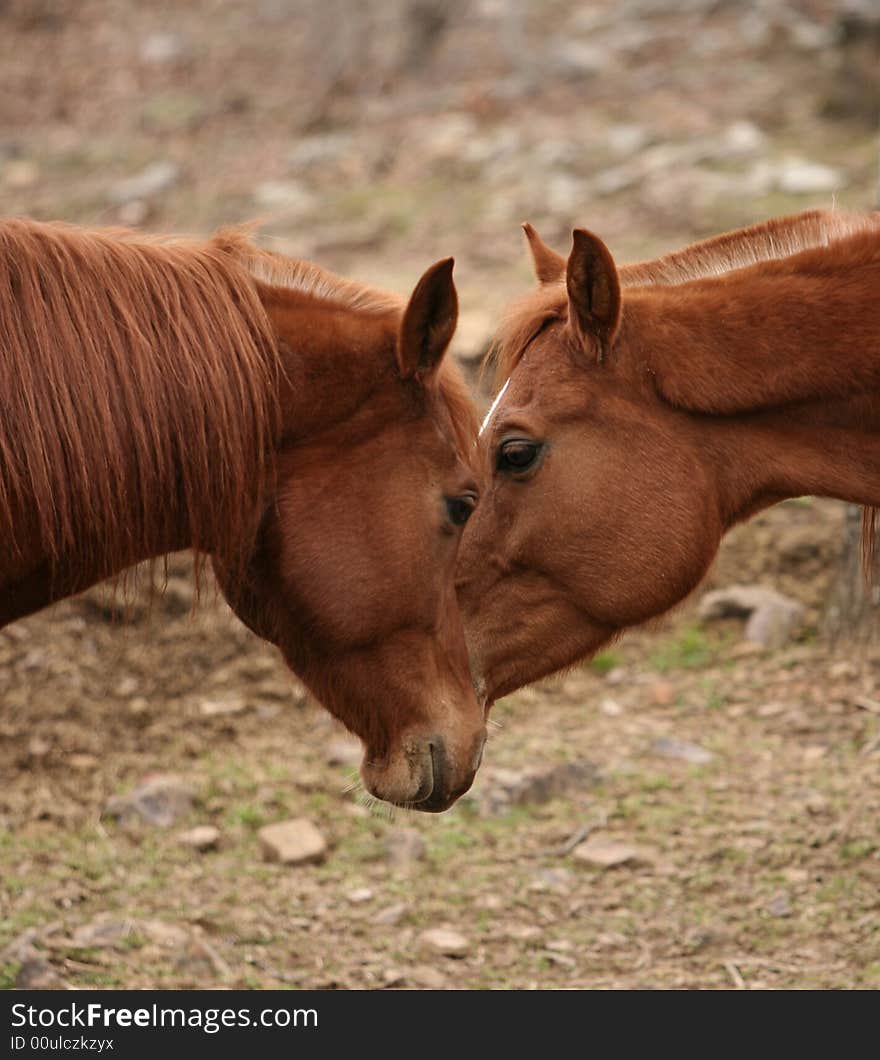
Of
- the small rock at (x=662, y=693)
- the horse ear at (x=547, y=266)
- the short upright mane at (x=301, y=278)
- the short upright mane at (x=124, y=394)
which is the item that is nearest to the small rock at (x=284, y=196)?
the small rock at (x=662, y=693)

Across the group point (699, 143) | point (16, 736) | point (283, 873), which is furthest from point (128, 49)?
point (283, 873)

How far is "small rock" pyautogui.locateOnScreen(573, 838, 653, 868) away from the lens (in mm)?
4742

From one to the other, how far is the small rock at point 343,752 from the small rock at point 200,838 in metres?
0.66

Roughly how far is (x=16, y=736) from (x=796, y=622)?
11.1ft

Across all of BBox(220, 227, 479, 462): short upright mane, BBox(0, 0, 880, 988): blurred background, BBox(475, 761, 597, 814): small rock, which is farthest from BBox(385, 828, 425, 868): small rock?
BBox(220, 227, 479, 462): short upright mane

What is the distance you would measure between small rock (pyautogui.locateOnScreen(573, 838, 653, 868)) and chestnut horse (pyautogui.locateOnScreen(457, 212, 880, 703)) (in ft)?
3.85

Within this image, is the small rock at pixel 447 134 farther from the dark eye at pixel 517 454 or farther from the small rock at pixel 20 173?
the dark eye at pixel 517 454

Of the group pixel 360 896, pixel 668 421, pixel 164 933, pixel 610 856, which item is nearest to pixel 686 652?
pixel 610 856

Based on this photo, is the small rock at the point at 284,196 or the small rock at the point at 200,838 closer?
the small rock at the point at 200,838

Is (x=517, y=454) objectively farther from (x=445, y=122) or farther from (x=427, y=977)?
(x=445, y=122)

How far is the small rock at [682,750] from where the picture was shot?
5379 mm

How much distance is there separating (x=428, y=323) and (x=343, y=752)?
2.63 metres

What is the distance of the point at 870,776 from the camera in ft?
16.6

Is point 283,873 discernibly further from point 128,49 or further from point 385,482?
point 128,49
